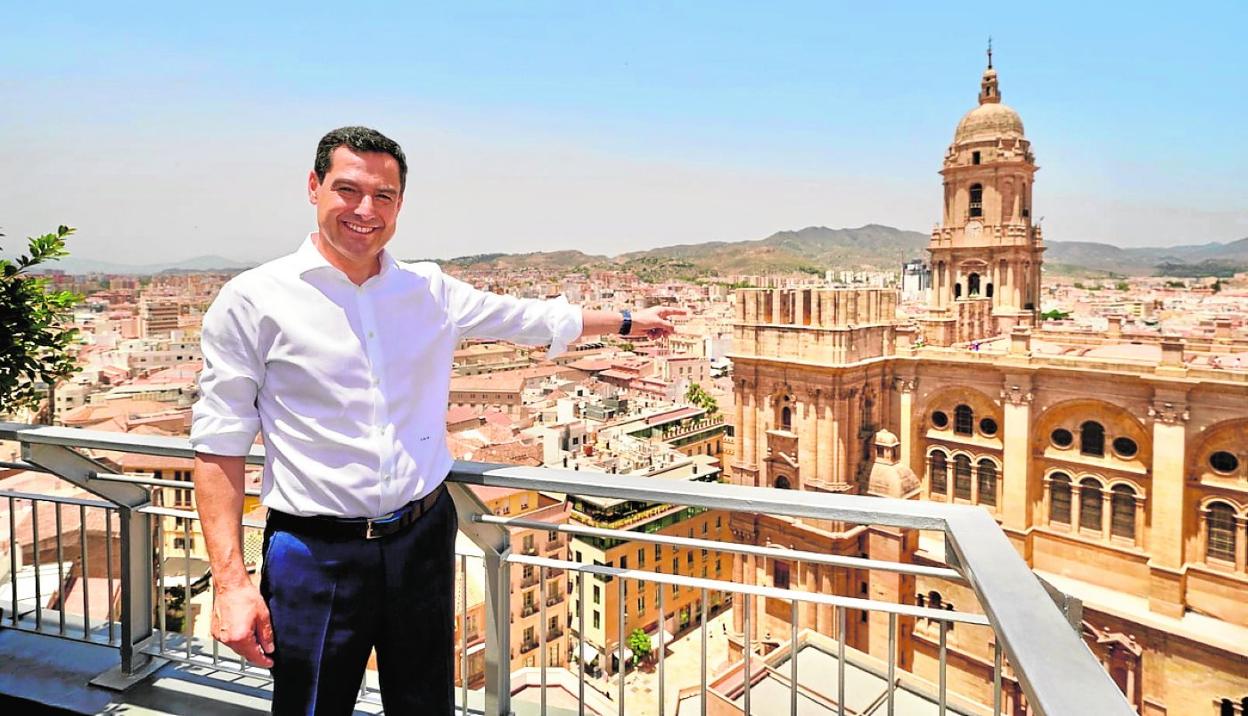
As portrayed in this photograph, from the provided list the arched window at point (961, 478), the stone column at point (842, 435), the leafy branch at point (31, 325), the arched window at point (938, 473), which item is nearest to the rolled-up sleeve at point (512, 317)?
the leafy branch at point (31, 325)

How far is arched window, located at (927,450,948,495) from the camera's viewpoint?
14.8 m

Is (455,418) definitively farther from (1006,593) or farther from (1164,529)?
(1006,593)

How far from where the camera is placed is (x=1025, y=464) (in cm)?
1333

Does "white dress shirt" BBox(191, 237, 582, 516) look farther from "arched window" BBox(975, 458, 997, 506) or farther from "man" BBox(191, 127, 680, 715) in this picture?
"arched window" BBox(975, 458, 997, 506)

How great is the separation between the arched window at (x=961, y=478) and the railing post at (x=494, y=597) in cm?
1454

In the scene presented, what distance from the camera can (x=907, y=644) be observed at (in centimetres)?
1261

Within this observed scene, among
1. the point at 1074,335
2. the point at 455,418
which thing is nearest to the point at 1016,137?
the point at 1074,335

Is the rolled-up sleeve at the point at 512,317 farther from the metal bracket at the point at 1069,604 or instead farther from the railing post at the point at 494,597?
the metal bracket at the point at 1069,604

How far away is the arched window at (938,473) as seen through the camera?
14.8m

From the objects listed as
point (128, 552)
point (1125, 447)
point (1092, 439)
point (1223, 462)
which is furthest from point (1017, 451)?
point (128, 552)

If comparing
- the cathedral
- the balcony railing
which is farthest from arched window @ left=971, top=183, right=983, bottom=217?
the balcony railing

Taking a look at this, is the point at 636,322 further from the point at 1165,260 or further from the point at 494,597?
the point at 1165,260

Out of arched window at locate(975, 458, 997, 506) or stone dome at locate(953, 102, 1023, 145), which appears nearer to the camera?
arched window at locate(975, 458, 997, 506)

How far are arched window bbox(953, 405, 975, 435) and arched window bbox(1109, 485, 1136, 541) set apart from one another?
8.39 feet
